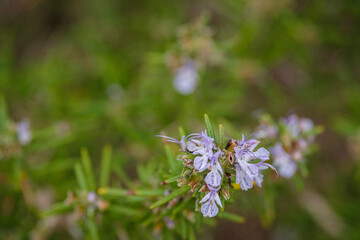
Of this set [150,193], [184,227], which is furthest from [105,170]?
[184,227]

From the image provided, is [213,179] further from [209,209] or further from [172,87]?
[172,87]

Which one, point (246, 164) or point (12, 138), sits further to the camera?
point (12, 138)

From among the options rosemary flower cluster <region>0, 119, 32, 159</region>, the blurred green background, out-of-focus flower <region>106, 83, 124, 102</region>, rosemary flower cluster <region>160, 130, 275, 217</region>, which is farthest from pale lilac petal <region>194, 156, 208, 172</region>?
out-of-focus flower <region>106, 83, 124, 102</region>

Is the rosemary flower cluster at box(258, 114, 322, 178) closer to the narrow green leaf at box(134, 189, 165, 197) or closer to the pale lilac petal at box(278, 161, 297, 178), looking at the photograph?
the pale lilac petal at box(278, 161, 297, 178)

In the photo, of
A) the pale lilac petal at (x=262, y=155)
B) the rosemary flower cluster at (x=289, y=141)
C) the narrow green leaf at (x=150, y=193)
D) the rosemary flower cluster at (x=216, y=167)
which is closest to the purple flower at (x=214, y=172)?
the rosemary flower cluster at (x=216, y=167)

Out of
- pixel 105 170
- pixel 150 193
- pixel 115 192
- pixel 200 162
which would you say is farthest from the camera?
pixel 105 170

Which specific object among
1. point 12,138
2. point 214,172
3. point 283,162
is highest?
point 12,138
